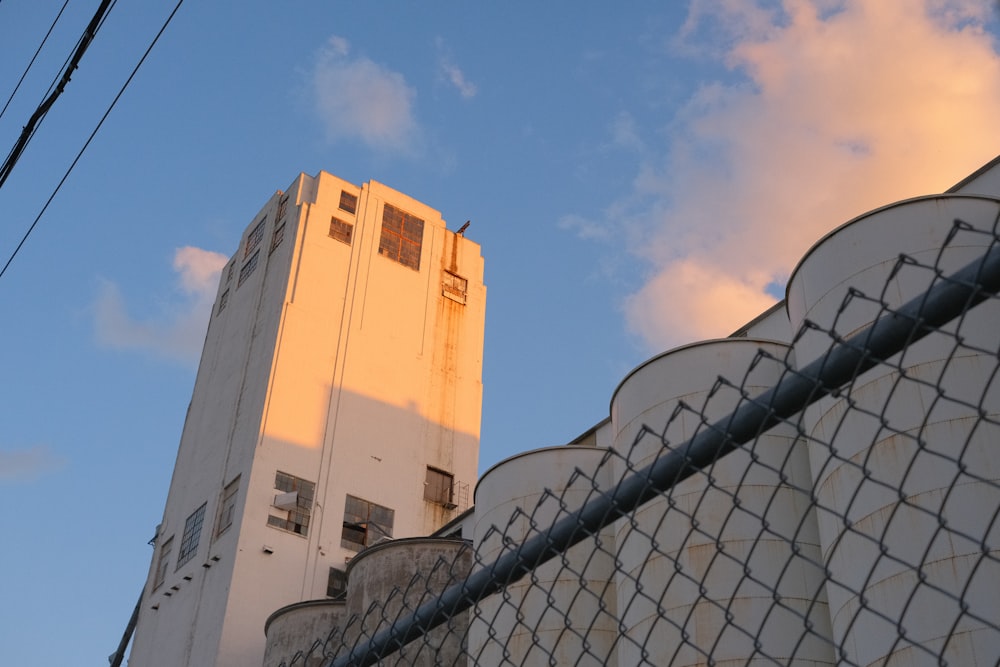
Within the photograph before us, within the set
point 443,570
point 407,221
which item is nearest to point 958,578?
point 443,570

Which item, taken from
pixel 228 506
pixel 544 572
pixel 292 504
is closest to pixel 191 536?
pixel 228 506

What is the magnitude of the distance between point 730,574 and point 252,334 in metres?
25.6

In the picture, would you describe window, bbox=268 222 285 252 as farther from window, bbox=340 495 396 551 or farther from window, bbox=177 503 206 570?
window, bbox=340 495 396 551

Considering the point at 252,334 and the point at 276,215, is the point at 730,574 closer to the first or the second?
the point at 252,334

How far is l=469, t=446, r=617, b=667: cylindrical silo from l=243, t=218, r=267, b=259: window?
77.3 ft

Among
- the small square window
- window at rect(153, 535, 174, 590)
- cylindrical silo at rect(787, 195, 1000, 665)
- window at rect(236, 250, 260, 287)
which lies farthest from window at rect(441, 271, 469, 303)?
cylindrical silo at rect(787, 195, 1000, 665)

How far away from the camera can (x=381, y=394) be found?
113ft

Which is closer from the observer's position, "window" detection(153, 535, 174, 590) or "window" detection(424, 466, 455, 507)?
"window" detection(153, 535, 174, 590)

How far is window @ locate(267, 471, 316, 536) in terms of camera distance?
99.8 ft

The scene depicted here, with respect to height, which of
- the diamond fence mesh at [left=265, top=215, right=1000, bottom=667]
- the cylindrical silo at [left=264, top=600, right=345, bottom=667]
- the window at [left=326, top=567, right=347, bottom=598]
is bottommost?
the diamond fence mesh at [left=265, top=215, right=1000, bottom=667]

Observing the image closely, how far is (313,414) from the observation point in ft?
107

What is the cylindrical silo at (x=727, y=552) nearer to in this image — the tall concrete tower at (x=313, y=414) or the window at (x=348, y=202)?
the tall concrete tower at (x=313, y=414)

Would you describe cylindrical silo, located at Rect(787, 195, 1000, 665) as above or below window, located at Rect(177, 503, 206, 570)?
below

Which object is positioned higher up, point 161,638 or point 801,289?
point 161,638
